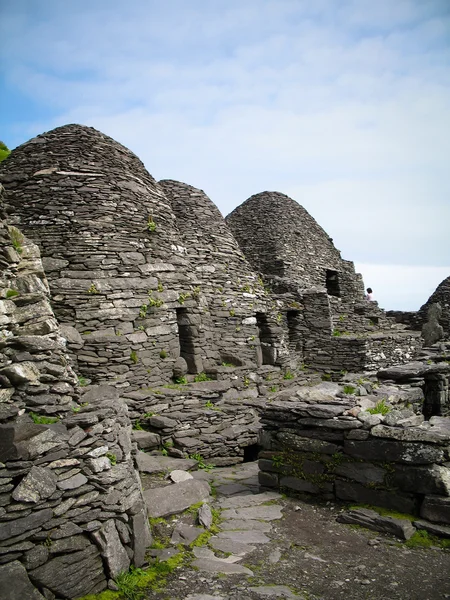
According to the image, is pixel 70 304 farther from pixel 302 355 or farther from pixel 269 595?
pixel 302 355

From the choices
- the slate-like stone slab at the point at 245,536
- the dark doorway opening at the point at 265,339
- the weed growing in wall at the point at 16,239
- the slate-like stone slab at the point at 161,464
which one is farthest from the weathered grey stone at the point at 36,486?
the dark doorway opening at the point at 265,339

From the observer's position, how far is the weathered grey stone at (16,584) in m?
3.38

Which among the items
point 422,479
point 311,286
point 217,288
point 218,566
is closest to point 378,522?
point 422,479

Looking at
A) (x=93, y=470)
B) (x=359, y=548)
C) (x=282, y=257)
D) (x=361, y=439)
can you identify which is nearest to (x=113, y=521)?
(x=93, y=470)

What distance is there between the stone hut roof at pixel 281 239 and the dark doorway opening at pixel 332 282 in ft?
1.48

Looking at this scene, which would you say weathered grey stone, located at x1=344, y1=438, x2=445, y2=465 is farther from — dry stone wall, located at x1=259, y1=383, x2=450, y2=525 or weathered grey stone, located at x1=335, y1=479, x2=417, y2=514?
weathered grey stone, located at x1=335, y1=479, x2=417, y2=514

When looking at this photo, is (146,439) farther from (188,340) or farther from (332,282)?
(332,282)

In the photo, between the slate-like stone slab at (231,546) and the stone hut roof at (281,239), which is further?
the stone hut roof at (281,239)

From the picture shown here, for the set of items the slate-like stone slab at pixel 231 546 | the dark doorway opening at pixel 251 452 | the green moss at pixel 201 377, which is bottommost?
the dark doorway opening at pixel 251 452

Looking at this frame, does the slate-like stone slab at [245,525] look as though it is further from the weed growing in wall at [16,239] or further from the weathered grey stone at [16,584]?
the weed growing in wall at [16,239]

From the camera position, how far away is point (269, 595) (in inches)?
148

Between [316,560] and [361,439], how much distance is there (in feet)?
5.61

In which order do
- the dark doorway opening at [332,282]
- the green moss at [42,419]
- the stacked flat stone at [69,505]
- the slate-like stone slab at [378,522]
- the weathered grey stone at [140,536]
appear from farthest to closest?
1. the dark doorway opening at [332,282]
2. the slate-like stone slab at [378,522]
3. the green moss at [42,419]
4. the weathered grey stone at [140,536]
5. the stacked flat stone at [69,505]

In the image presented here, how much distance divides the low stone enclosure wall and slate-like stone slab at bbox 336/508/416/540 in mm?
231
